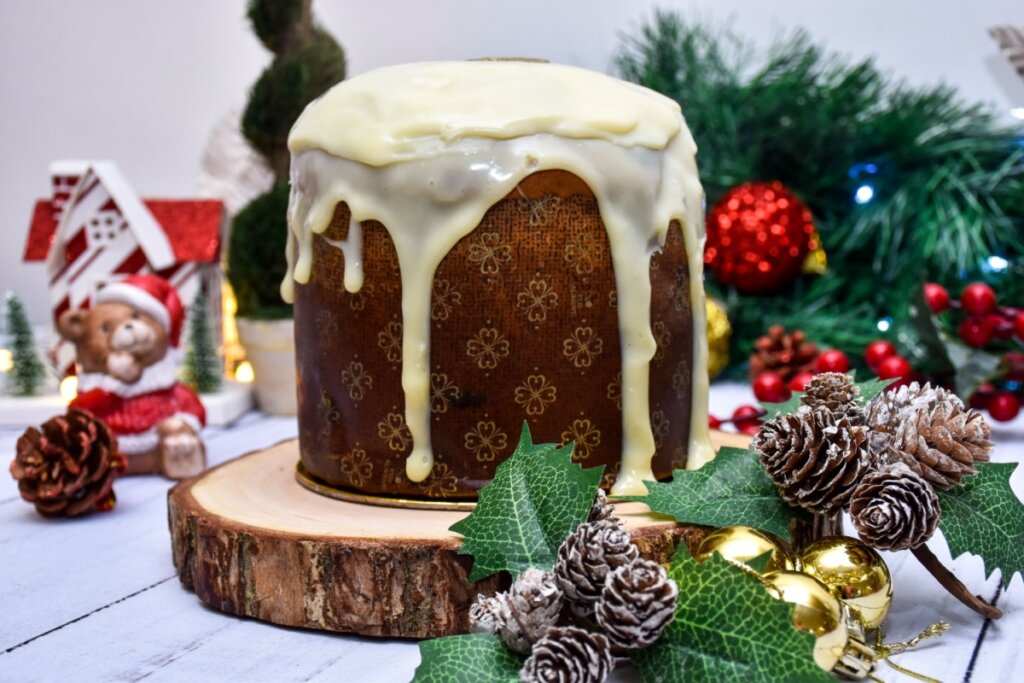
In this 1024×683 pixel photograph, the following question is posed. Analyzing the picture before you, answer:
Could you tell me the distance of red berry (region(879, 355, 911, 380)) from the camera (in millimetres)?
1725

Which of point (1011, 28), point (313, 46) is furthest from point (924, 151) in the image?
point (313, 46)

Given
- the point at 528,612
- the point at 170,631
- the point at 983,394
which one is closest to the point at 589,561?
the point at 528,612

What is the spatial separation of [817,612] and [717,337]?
1.35 meters

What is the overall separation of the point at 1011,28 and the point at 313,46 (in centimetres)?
128

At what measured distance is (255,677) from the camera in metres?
0.86

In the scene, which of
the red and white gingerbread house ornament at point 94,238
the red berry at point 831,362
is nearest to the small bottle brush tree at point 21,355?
the red and white gingerbread house ornament at point 94,238

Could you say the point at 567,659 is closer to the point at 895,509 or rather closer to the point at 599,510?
the point at 599,510

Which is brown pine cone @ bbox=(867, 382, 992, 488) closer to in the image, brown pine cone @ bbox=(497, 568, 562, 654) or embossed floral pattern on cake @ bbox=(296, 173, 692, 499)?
embossed floral pattern on cake @ bbox=(296, 173, 692, 499)

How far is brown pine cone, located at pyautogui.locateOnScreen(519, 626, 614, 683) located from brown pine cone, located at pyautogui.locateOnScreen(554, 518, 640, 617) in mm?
41

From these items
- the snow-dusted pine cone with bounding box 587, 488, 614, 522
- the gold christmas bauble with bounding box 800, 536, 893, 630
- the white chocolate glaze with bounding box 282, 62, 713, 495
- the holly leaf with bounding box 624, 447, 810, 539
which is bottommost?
the gold christmas bauble with bounding box 800, 536, 893, 630

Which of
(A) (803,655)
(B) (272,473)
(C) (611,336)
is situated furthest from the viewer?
(B) (272,473)

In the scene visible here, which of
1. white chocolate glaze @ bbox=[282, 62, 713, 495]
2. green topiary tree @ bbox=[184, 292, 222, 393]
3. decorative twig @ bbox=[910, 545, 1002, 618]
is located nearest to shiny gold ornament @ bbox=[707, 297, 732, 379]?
green topiary tree @ bbox=[184, 292, 222, 393]

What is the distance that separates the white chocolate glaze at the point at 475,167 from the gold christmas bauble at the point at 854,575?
0.16m

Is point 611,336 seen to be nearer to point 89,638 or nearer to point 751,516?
point 751,516
